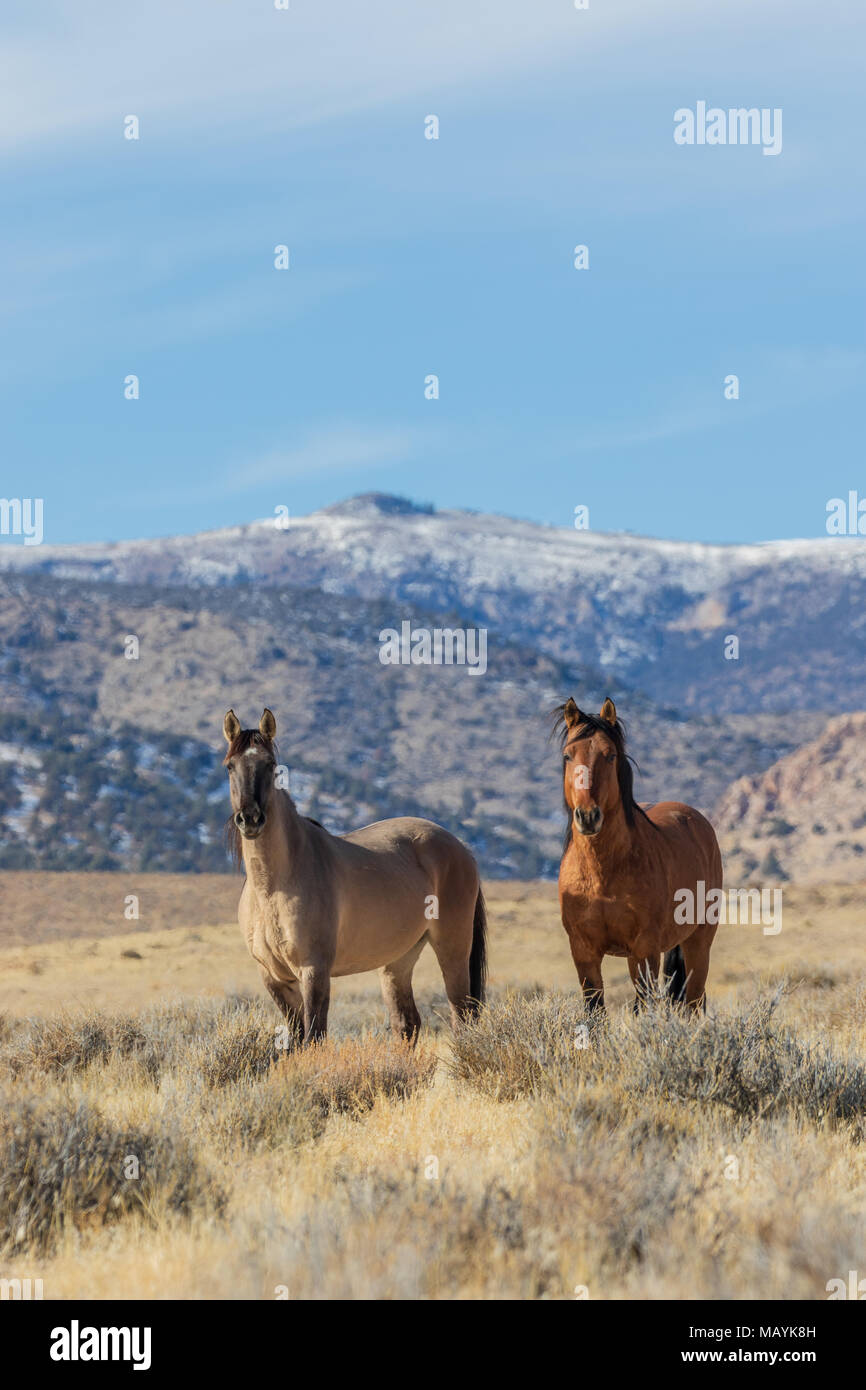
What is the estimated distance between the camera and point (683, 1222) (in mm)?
5613

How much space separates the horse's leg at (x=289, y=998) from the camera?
33.2 ft

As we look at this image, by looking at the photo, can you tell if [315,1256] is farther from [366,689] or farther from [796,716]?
[796,716]

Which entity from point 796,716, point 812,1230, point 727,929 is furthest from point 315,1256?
point 796,716

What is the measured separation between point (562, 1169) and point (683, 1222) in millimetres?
589

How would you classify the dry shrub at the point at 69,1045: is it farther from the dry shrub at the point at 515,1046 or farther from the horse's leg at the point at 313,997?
the dry shrub at the point at 515,1046

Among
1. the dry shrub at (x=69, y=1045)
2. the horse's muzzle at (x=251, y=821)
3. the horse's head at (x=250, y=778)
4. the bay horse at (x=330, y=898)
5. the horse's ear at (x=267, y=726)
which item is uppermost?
the horse's ear at (x=267, y=726)

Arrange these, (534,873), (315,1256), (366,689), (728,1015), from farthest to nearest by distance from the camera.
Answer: (366,689) < (534,873) < (728,1015) < (315,1256)

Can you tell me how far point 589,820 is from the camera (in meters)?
9.35

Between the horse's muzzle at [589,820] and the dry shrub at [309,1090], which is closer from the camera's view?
the dry shrub at [309,1090]

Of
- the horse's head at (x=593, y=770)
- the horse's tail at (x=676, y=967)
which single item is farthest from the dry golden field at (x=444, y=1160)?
the horse's head at (x=593, y=770)

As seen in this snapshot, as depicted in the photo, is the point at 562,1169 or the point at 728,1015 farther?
the point at 728,1015

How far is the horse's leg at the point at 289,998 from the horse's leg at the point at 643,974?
7.61 feet

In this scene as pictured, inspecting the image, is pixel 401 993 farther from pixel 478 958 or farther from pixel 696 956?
pixel 696 956

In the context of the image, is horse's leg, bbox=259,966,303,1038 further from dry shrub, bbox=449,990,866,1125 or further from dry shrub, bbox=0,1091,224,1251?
dry shrub, bbox=0,1091,224,1251
